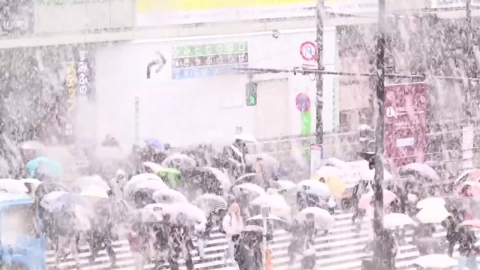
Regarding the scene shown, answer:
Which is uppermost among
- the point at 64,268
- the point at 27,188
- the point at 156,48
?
the point at 156,48

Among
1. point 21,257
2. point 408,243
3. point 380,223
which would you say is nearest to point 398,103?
point 408,243

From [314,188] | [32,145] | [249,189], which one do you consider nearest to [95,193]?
[249,189]

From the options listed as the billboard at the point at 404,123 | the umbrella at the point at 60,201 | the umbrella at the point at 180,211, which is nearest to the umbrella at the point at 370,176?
the billboard at the point at 404,123

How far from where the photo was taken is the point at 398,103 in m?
15.4

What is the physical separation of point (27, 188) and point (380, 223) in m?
3.75

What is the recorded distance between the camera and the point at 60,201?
10516 millimetres

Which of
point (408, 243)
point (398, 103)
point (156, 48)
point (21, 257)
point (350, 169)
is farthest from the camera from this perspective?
point (156, 48)

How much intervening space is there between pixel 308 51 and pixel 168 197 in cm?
572

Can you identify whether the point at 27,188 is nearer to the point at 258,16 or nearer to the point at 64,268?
the point at 64,268

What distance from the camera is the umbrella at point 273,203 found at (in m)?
11.5

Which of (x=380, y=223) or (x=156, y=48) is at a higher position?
(x=156, y=48)

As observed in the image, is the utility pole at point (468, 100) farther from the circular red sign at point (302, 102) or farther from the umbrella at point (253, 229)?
the umbrella at point (253, 229)

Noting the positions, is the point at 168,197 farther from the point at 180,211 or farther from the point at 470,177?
the point at 470,177

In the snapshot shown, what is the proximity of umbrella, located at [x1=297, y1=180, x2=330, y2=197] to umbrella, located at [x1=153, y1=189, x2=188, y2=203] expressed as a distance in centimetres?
177
